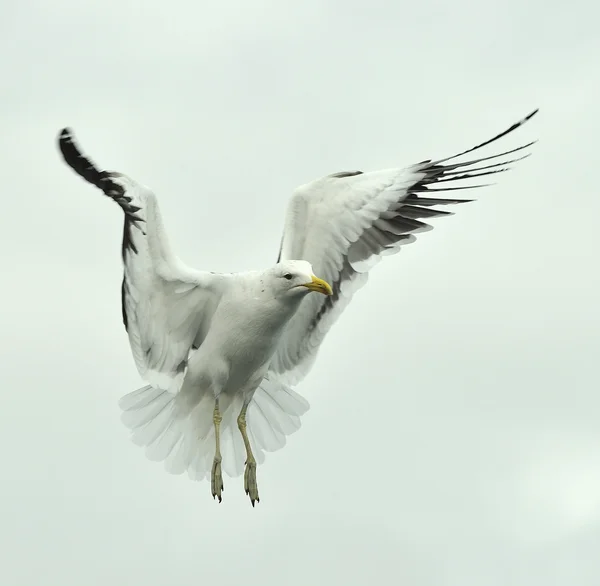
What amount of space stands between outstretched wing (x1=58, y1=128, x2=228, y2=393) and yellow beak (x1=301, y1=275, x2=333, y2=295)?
33.2 inches

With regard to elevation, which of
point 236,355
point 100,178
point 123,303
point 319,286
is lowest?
point 236,355

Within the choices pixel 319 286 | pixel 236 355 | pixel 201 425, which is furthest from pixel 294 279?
pixel 201 425

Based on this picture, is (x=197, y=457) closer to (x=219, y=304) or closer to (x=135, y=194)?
(x=219, y=304)

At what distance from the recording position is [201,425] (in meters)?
13.1

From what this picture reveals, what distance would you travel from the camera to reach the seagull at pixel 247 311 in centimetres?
1205

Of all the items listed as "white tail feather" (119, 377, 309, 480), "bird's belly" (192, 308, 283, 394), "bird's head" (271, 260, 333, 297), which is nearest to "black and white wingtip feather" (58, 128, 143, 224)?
"bird's head" (271, 260, 333, 297)

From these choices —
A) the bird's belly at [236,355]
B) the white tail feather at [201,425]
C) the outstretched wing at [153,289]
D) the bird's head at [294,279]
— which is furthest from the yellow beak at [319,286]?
the white tail feather at [201,425]

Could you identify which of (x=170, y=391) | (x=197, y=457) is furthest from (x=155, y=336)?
(x=197, y=457)

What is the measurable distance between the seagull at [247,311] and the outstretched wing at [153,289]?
0.01 metres

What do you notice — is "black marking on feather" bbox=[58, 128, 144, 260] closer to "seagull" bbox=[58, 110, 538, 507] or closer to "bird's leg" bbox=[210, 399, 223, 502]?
"seagull" bbox=[58, 110, 538, 507]

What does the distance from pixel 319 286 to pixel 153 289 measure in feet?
4.59

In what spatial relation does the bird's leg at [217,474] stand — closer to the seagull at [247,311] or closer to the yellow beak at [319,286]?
the seagull at [247,311]

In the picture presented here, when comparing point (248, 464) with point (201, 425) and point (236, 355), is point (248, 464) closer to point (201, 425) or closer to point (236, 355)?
point (201, 425)

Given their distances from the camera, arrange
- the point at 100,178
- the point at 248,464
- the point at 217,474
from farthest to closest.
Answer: the point at 248,464
the point at 217,474
the point at 100,178
